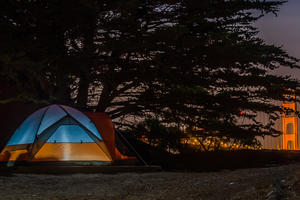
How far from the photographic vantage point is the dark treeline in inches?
304

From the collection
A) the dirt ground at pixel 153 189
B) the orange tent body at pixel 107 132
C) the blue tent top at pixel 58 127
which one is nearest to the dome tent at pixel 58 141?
the blue tent top at pixel 58 127

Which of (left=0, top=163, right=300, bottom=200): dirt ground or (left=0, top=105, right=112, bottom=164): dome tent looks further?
(left=0, top=105, right=112, bottom=164): dome tent

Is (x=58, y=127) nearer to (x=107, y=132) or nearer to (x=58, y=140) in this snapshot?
(x=58, y=140)

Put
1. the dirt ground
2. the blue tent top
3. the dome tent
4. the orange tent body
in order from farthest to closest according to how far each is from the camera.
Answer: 1. the orange tent body
2. the blue tent top
3. the dome tent
4. the dirt ground

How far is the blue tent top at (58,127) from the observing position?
7492 millimetres

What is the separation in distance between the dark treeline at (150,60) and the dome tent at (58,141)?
2.16ft

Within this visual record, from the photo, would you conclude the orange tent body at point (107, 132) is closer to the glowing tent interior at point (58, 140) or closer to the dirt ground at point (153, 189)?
the glowing tent interior at point (58, 140)

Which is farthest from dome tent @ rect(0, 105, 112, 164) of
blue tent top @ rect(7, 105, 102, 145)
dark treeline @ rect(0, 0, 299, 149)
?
dark treeline @ rect(0, 0, 299, 149)

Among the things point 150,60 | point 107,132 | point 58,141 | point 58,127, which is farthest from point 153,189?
point 150,60

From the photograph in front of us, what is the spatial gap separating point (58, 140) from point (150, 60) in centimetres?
298

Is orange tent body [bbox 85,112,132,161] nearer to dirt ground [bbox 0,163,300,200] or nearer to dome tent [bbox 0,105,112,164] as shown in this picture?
dome tent [bbox 0,105,112,164]

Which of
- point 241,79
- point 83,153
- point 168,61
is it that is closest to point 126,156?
point 83,153

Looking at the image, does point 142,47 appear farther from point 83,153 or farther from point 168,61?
point 83,153

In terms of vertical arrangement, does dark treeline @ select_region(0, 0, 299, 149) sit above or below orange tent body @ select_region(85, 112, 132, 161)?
above
